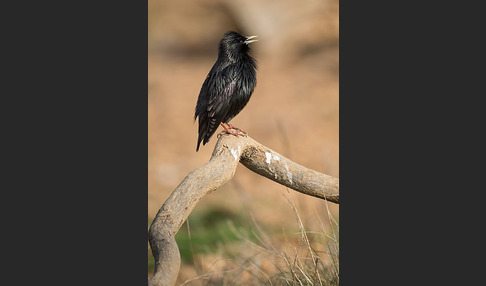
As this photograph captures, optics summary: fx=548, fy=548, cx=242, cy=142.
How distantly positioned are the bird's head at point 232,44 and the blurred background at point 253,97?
6.93 feet

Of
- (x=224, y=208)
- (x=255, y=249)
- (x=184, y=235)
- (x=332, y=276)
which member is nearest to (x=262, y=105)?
(x=224, y=208)

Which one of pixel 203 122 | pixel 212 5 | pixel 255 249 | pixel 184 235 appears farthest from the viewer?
pixel 212 5

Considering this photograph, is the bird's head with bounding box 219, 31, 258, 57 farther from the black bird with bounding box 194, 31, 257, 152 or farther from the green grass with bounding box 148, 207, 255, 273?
the green grass with bounding box 148, 207, 255, 273

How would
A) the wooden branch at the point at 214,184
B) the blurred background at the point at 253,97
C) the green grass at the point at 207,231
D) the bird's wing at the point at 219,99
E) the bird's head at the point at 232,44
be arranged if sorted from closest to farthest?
the wooden branch at the point at 214,184
the bird's wing at the point at 219,99
the bird's head at the point at 232,44
the green grass at the point at 207,231
the blurred background at the point at 253,97

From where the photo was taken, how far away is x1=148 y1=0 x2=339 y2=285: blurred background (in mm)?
5758

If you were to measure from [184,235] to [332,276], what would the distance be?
227 cm

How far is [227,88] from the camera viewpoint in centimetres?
325

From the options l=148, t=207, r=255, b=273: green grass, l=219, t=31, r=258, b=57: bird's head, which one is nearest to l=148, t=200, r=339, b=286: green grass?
l=148, t=207, r=255, b=273: green grass

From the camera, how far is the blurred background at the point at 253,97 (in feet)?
18.9

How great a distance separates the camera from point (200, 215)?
219 inches

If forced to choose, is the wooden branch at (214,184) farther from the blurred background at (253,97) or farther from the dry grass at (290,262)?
the blurred background at (253,97)

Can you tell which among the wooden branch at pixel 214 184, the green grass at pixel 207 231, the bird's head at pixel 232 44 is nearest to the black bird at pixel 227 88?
the bird's head at pixel 232 44

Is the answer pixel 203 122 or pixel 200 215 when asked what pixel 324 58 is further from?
pixel 203 122

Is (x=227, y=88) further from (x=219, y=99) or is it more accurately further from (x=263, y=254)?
(x=263, y=254)
